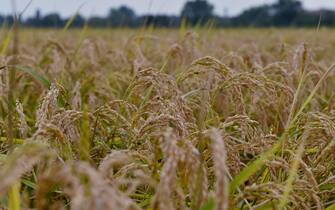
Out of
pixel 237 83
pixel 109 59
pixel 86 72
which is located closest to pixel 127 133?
pixel 237 83

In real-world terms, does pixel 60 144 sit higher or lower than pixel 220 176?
lower

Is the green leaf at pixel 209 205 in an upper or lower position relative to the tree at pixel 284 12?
upper

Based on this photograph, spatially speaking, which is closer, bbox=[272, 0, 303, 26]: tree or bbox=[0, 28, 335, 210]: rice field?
bbox=[0, 28, 335, 210]: rice field

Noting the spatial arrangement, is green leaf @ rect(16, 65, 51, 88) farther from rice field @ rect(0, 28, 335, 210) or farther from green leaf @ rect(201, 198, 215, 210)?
green leaf @ rect(201, 198, 215, 210)

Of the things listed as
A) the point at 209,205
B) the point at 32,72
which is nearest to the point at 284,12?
the point at 32,72

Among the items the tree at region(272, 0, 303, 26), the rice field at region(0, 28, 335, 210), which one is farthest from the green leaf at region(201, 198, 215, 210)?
the tree at region(272, 0, 303, 26)

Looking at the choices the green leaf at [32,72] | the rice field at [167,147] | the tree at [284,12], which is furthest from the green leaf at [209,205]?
the tree at [284,12]

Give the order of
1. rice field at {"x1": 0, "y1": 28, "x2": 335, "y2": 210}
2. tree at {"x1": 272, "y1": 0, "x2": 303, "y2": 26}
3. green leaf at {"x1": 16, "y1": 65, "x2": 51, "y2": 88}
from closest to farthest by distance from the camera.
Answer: rice field at {"x1": 0, "y1": 28, "x2": 335, "y2": 210}, green leaf at {"x1": 16, "y1": 65, "x2": 51, "y2": 88}, tree at {"x1": 272, "y1": 0, "x2": 303, "y2": 26}

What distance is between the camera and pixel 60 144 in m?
1.10

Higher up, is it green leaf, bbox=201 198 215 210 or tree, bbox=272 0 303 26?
green leaf, bbox=201 198 215 210

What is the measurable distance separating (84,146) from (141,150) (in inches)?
16.5

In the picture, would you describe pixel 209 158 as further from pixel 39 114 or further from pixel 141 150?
pixel 39 114

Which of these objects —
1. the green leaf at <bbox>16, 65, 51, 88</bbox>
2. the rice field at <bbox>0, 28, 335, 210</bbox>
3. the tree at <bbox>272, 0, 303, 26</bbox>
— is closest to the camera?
the rice field at <bbox>0, 28, 335, 210</bbox>

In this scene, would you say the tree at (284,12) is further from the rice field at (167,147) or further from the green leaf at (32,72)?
the green leaf at (32,72)
